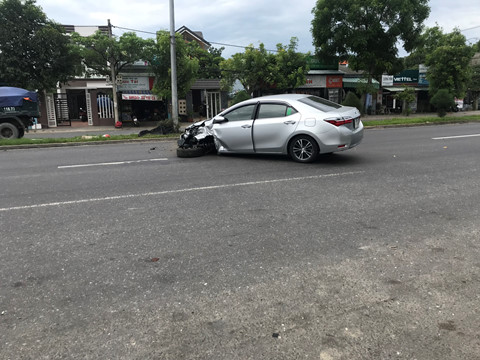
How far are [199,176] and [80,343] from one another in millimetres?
5105

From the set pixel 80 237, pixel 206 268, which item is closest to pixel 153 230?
pixel 80 237

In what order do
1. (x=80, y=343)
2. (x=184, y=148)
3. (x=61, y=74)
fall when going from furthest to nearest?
1. (x=61, y=74)
2. (x=184, y=148)
3. (x=80, y=343)

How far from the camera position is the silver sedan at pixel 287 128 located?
26.5 ft

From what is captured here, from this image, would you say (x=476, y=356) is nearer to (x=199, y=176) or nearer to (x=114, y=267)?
(x=114, y=267)

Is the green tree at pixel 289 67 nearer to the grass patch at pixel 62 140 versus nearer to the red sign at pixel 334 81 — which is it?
the red sign at pixel 334 81

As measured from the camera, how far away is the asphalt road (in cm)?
257

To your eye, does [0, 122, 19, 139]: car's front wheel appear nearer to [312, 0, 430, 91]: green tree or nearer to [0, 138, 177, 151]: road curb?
[0, 138, 177, 151]: road curb

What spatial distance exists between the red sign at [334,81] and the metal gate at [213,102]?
A: 980 cm

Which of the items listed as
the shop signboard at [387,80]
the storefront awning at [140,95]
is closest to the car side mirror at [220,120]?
the storefront awning at [140,95]

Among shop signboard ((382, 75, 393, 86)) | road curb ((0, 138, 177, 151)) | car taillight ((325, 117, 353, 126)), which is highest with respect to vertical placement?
shop signboard ((382, 75, 393, 86))

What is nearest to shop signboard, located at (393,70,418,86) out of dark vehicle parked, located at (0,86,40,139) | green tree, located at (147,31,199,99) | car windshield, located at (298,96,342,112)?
green tree, located at (147,31,199,99)

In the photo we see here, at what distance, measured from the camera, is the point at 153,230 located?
4.54 meters

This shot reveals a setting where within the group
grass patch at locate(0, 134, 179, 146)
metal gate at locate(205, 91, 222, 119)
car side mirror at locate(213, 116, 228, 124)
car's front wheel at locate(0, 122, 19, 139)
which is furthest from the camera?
metal gate at locate(205, 91, 222, 119)

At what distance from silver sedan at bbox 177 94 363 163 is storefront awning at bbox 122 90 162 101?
2068 cm
